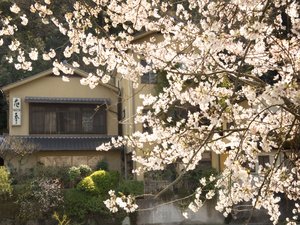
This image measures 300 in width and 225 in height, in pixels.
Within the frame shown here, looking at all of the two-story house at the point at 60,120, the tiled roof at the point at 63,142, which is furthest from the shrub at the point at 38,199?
the two-story house at the point at 60,120

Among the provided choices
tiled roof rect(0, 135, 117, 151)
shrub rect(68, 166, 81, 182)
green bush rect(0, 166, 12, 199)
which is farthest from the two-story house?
green bush rect(0, 166, 12, 199)

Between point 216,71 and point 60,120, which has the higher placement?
point 60,120

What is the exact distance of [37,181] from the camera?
1862cm

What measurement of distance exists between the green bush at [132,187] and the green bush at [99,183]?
40cm

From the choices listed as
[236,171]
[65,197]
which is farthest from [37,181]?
[236,171]

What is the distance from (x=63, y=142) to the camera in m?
23.2

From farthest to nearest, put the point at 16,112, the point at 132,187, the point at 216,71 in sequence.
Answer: the point at 16,112 < the point at 132,187 < the point at 216,71

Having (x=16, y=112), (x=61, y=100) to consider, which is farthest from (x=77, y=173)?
(x=16, y=112)

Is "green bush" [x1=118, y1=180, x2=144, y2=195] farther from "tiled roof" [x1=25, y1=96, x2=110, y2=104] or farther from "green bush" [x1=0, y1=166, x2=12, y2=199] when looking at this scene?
"tiled roof" [x1=25, y1=96, x2=110, y2=104]

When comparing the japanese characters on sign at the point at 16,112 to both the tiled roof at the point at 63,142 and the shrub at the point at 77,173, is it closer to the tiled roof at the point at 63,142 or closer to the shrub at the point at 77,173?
the tiled roof at the point at 63,142

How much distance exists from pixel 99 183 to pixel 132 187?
129 centimetres

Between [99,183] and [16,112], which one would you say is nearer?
[99,183]

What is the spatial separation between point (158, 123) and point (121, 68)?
1.13 meters

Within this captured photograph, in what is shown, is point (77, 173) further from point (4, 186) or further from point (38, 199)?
point (4, 186)
